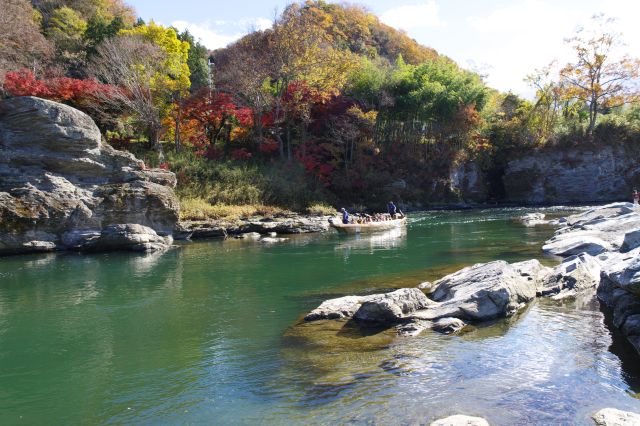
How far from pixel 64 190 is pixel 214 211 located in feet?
31.7

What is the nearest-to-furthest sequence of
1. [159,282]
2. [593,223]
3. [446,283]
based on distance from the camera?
[446,283] → [159,282] → [593,223]

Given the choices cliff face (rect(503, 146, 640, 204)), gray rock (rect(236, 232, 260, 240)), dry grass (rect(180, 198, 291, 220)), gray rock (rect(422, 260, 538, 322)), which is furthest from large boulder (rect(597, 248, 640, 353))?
cliff face (rect(503, 146, 640, 204))

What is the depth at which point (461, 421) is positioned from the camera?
22.7 ft

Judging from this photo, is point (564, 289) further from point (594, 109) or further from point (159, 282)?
point (594, 109)

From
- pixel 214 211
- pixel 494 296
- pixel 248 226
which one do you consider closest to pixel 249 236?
pixel 248 226

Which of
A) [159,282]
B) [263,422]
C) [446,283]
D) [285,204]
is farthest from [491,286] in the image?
[285,204]

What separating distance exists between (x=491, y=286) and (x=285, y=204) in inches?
1068

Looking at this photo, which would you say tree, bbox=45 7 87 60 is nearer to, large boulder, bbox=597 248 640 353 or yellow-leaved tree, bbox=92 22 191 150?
yellow-leaved tree, bbox=92 22 191 150

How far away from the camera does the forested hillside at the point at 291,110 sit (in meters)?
36.7

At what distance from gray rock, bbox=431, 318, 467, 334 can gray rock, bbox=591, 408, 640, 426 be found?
3.98m

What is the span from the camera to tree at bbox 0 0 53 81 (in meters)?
36.1

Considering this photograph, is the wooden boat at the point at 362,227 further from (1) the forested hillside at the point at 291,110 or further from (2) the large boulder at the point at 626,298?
(2) the large boulder at the point at 626,298

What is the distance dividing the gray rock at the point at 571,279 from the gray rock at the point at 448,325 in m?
3.85

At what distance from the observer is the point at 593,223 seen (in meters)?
23.2
